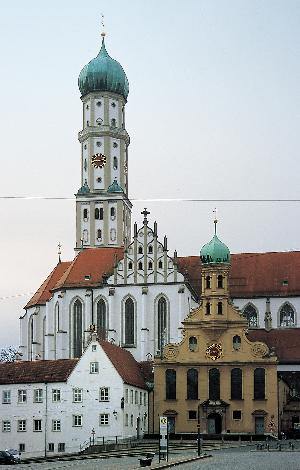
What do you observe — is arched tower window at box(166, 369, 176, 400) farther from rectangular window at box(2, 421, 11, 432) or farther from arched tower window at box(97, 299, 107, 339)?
rectangular window at box(2, 421, 11, 432)

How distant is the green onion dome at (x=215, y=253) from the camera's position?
10325cm

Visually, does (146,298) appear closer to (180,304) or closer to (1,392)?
(180,304)

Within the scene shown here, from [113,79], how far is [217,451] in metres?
69.1

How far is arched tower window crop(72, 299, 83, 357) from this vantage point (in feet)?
350

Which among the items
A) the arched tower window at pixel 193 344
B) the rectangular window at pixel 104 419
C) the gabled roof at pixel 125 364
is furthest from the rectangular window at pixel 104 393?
the arched tower window at pixel 193 344

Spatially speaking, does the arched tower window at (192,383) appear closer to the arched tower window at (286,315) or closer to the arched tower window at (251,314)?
the arched tower window at (251,314)

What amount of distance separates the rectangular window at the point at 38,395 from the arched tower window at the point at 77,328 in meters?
16.8

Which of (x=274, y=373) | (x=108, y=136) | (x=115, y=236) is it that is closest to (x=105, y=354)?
(x=274, y=373)

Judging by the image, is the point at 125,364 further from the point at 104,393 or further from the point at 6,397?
the point at 6,397

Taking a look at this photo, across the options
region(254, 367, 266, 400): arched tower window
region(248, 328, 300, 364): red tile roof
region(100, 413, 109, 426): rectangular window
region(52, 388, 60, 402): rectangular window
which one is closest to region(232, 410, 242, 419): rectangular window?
region(254, 367, 266, 400): arched tower window

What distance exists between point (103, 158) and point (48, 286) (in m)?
20.0

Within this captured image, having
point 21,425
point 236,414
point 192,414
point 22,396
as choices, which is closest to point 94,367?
point 22,396

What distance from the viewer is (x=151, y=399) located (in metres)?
97.5

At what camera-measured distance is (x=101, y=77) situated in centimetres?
13125
